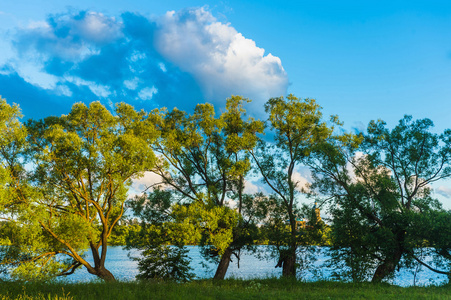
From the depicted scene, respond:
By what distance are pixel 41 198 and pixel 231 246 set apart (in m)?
15.4

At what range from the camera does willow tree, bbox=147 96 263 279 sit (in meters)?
28.2

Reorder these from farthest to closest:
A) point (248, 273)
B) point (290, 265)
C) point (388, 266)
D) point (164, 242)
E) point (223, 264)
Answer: point (248, 273) → point (223, 264) → point (290, 265) → point (164, 242) → point (388, 266)

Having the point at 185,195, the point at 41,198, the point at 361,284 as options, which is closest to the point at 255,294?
the point at 361,284

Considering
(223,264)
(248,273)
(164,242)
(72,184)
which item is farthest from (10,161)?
(248,273)

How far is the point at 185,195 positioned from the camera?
30500mm

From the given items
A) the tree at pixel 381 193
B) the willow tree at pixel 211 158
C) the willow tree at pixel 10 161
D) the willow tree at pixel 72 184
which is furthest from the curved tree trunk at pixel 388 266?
the willow tree at pixel 10 161

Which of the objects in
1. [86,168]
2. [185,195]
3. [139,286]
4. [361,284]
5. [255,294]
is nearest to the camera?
[255,294]

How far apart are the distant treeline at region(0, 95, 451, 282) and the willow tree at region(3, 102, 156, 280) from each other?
0.10 m

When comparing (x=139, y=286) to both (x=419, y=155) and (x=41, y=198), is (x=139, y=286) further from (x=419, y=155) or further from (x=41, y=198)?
(x=419, y=155)

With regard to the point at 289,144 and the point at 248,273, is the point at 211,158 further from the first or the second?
the point at 248,273

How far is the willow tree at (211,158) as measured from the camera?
92.6ft

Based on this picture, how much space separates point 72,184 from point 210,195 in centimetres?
1078

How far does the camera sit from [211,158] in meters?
30.7

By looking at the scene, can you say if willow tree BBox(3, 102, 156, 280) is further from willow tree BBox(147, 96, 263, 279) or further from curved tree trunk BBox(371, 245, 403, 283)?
curved tree trunk BBox(371, 245, 403, 283)
